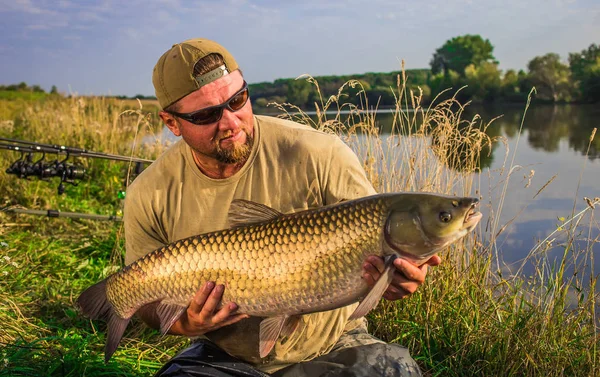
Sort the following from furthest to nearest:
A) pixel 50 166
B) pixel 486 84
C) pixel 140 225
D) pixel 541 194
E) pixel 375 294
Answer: pixel 486 84 → pixel 541 194 → pixel 50 166 → pixel 140 225 → pixel 375 294

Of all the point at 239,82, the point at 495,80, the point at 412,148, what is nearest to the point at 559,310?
the point at 412,148

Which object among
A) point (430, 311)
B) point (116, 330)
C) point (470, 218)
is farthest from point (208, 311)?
point (430, 311)

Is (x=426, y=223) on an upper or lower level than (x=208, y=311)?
upper

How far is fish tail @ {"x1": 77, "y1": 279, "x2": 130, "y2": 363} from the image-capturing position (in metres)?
2.19

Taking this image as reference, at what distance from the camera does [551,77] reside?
121 feet

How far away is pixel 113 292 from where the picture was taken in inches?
85.4

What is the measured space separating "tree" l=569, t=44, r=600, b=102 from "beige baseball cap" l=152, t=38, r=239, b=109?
120 feet

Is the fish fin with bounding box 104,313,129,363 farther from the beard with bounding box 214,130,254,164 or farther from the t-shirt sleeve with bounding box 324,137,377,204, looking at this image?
the t-shirt sleeve with bounding box 324,137,377,204

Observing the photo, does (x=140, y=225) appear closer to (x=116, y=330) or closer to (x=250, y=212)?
(x=116, y=330)

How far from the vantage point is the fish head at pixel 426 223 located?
5.68 feet

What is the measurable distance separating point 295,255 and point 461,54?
6591 cm

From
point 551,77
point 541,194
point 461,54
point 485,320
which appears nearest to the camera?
point 485,320

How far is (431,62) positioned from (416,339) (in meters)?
64.6

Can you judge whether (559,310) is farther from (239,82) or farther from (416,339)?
(239,82)
